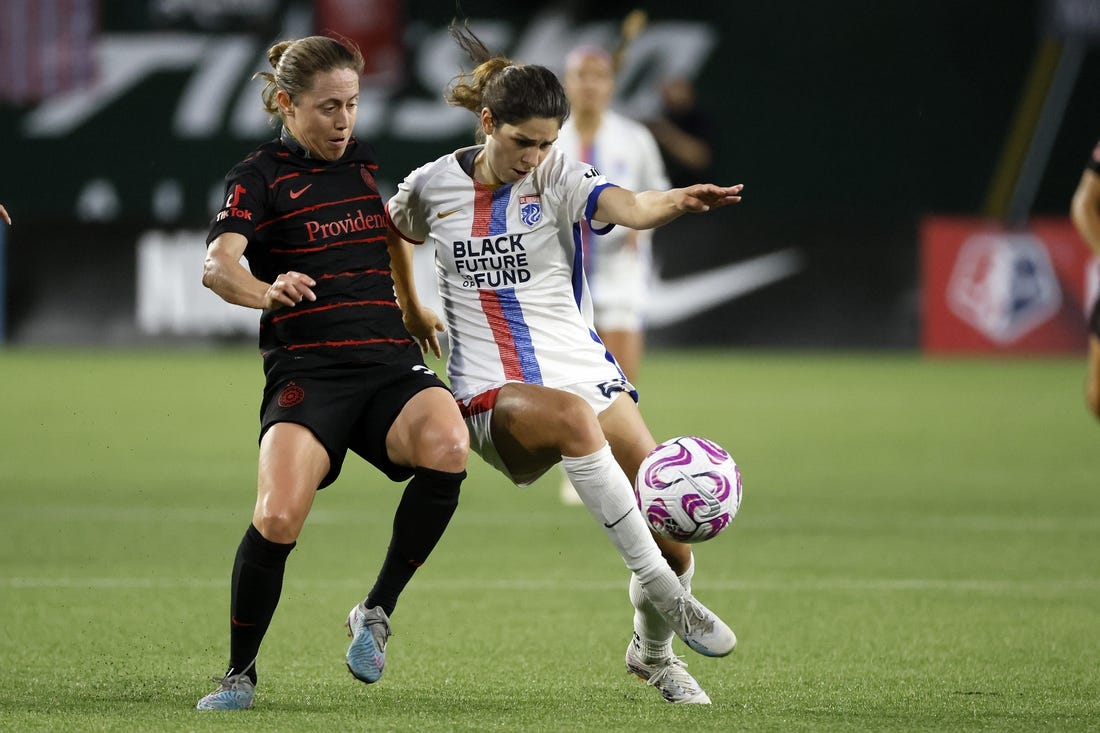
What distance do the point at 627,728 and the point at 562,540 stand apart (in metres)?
3.50

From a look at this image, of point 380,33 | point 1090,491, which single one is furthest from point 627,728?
point 380,33

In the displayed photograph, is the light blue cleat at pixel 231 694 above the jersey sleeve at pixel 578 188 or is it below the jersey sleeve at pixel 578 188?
below

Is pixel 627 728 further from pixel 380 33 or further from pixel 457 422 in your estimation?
pixel 380 33

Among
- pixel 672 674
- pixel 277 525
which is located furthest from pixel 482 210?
pixel 672 674

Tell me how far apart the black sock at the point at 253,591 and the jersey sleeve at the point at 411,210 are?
1.08 m

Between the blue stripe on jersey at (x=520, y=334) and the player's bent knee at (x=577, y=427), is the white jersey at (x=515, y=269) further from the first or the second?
the player's bent knee at (x=577, y=427)

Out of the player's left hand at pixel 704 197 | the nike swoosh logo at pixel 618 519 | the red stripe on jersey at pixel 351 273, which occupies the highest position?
the player's left hand at pixel 704 197

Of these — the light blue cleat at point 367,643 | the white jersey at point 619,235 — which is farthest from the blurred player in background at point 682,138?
the light blue cleat at point 367,643

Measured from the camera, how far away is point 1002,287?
17.0 m

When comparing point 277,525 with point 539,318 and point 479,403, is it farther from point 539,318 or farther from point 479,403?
point 539,318

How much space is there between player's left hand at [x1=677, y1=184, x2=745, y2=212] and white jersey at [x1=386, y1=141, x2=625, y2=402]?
45 centimetres

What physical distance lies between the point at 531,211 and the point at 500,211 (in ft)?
0.30

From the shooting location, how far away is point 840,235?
17266 millimetres

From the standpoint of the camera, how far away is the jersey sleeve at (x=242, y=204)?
4652mm
